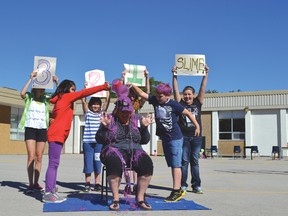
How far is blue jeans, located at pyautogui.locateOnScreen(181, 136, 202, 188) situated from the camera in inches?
304

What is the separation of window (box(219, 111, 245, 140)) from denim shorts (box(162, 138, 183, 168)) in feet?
89.0

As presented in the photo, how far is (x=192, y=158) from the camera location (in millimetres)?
7879

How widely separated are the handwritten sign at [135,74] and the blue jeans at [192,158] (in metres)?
1.43

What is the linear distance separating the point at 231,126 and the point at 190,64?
2626 cm

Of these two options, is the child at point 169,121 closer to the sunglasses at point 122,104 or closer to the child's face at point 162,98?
the child's face at point 162,98

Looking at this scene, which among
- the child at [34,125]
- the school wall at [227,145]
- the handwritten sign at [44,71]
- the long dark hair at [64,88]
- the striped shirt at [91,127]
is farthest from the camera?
the school wall at [227,145]

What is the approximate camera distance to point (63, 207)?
18.7 feet

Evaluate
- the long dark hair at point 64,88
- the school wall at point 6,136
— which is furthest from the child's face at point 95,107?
the school wall at point 6,136

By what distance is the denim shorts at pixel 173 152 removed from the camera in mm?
6656

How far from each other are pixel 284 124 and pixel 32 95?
88.7 ft

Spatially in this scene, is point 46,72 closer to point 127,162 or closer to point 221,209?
point 127,162

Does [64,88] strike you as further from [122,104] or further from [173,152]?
[173,152]

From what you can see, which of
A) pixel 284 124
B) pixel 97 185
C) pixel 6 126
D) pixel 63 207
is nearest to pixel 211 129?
pixel 284 124

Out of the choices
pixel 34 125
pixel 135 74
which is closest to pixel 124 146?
pixel 135 74
